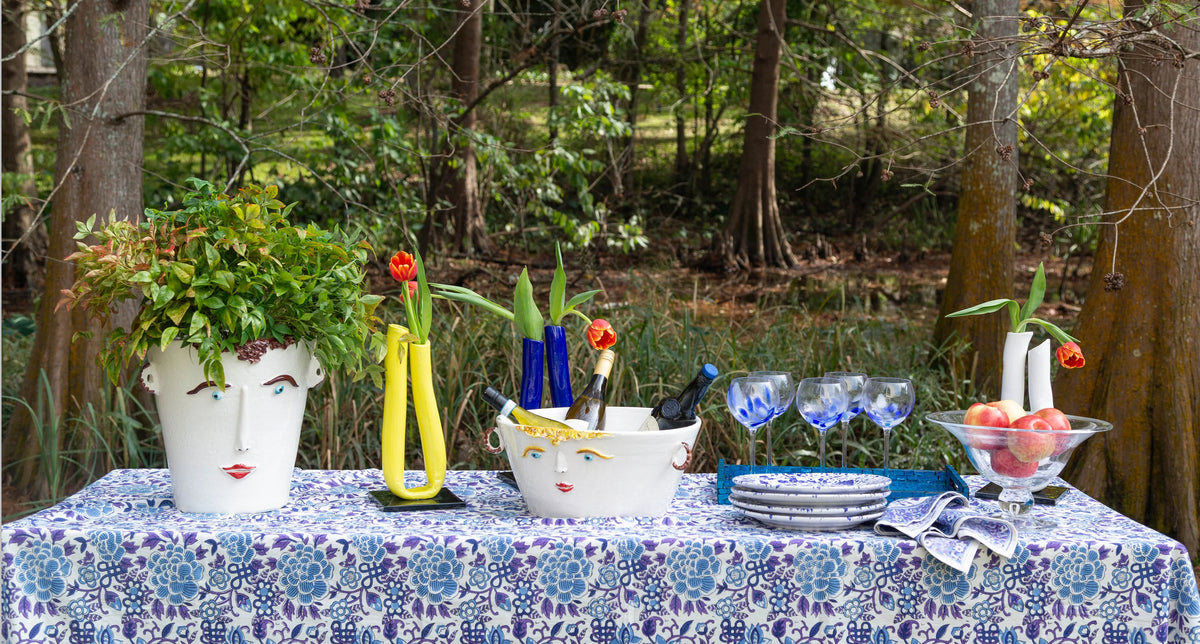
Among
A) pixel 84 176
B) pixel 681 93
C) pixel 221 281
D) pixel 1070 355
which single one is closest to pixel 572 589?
pixel 221 281

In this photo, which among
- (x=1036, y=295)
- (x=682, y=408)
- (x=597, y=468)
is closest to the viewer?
(x=597, y=468)

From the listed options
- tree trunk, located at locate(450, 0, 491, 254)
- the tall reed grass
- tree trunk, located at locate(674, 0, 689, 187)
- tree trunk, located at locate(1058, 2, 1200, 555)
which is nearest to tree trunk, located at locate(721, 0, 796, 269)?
tree trunk, located at locate(674, 0, 689, 187)

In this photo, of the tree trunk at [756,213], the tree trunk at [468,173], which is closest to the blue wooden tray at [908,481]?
the tree trunk at [468,173]

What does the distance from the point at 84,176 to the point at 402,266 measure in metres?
2.34

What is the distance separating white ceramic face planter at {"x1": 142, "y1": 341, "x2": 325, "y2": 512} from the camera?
1.65m

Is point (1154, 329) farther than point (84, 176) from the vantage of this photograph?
No

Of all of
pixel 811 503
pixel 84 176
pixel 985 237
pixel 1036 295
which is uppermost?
pixel 84 176

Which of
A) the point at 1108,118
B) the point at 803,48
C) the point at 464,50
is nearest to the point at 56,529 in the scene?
the point at 464,50

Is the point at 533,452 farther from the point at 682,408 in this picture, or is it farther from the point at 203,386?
the point at 203,386

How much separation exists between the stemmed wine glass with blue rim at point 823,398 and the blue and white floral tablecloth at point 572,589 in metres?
0.35

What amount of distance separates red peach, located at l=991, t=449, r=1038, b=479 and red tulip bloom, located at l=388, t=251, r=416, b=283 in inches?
40.7

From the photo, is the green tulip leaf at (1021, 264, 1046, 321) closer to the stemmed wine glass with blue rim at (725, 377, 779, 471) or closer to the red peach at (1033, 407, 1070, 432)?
the red peach at (1033, 407, 1070, 432)

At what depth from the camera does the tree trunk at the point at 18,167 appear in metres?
6.45

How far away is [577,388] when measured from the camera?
370 centimetres
